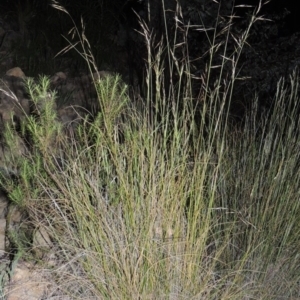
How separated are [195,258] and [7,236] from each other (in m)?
1.20

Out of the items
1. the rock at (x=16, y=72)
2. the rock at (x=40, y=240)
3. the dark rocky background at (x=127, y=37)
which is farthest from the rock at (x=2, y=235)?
the dark rocky background at (x=127, y=37)

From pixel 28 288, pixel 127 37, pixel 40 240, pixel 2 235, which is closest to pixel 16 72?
pixel 127 37

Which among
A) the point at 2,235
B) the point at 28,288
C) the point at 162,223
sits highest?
the point at 162,223

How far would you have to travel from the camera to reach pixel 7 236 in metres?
3.45

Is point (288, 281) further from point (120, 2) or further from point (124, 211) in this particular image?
point (120, 2)

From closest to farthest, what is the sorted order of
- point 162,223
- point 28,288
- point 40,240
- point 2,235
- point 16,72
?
point 162,223, point 28,288, point 40,240, point 2,235, point 16,72

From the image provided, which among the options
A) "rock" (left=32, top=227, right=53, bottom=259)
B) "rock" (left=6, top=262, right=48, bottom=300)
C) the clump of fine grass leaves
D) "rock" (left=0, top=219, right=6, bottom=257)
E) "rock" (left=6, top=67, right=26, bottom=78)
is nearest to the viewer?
the clump of fine grass leaves

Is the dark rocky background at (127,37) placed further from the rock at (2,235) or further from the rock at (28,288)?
the rock at (28,288)

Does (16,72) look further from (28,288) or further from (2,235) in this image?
(28,288)

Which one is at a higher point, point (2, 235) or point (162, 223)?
point (162, 223)

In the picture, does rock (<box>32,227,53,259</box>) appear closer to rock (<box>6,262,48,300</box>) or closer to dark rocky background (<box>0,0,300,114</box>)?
rock (<box>6,262,48,300</box>)

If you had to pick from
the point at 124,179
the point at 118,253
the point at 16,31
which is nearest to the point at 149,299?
the point at 118,253

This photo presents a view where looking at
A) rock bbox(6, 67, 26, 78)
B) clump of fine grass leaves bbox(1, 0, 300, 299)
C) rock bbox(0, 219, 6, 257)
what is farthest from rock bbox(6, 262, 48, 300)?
rock bbox(6, 67, 26, 78)

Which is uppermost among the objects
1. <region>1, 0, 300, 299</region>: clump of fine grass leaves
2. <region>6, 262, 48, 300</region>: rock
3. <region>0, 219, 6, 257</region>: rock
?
<region>1, 0, 300, 299</region>: clump of fine grass leaves
